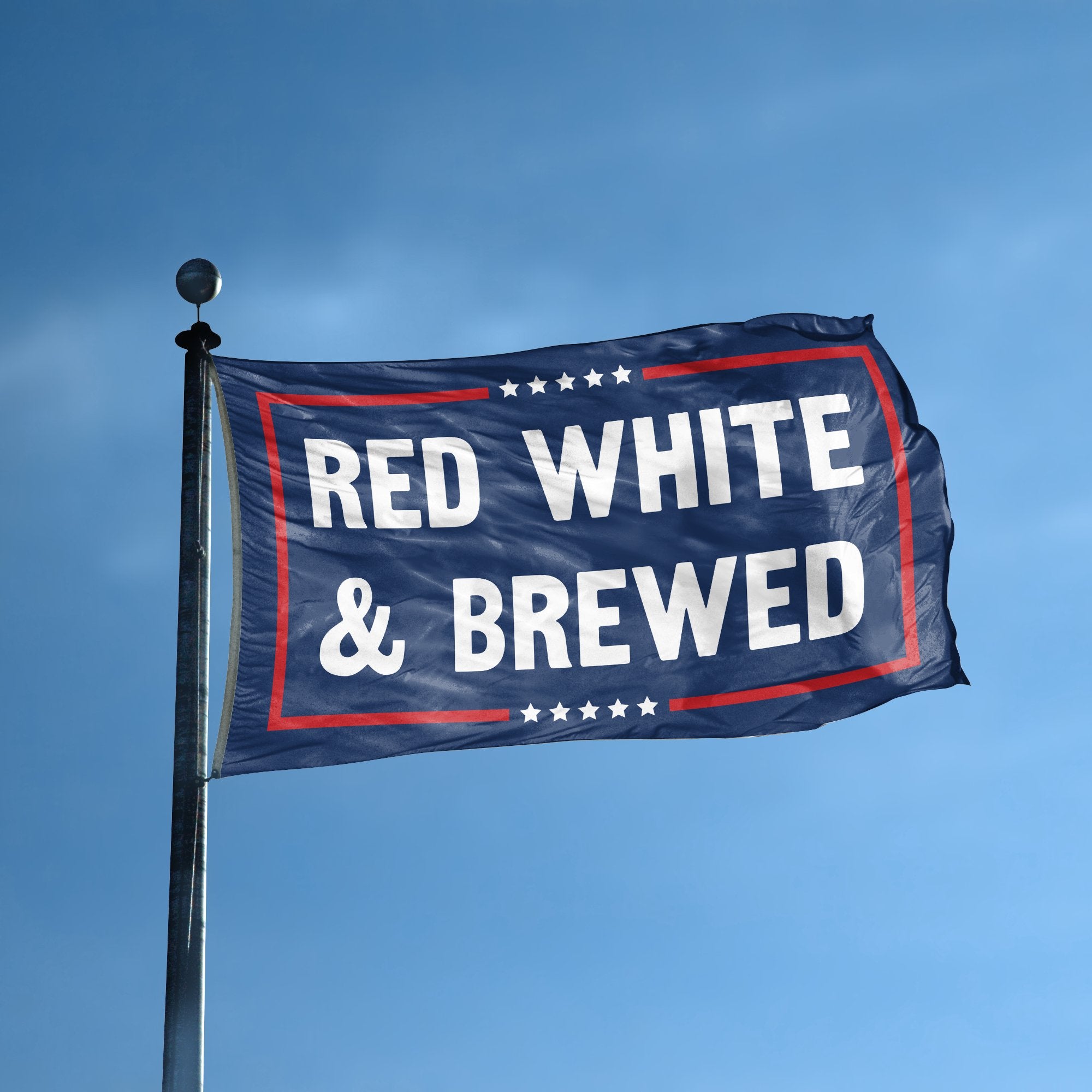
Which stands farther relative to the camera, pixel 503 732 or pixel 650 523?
pixel 650 523

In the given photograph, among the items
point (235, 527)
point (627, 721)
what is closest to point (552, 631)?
point (627, 721)

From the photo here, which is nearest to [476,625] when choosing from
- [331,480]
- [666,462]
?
[331,480]

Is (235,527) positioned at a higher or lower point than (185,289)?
lower

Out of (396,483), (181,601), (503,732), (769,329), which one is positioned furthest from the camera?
(769,329)

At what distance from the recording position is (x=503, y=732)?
11.9 metres

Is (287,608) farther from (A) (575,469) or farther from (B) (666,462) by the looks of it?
(B) (666,462)

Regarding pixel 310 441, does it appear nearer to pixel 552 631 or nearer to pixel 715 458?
pixel 552 631

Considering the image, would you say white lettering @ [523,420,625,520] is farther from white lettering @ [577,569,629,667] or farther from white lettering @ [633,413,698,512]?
white lettering @ [577,569,629,667]

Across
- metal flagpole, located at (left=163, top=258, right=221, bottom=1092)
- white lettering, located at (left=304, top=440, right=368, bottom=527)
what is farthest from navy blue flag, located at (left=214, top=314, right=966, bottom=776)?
metal flagpole, located at (left=163, top=258, right=221, bottom=1092)

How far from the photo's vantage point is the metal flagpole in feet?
31.7

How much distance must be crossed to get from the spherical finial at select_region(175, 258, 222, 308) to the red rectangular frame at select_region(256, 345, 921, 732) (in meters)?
0.91

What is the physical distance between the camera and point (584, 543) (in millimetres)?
12891

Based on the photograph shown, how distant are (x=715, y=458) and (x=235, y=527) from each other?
13.4 ft

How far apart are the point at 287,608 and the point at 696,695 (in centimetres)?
330
